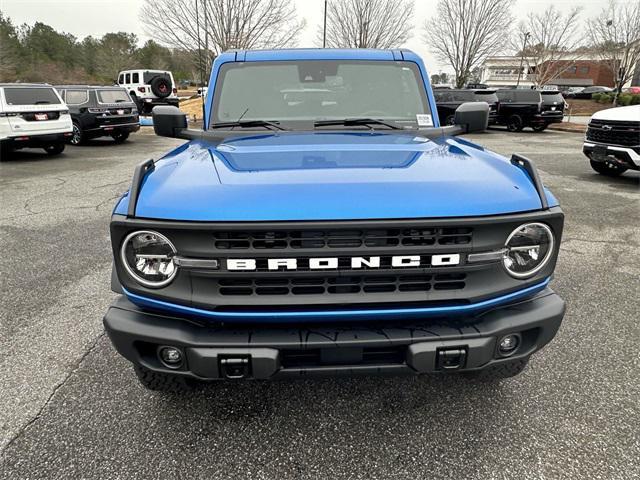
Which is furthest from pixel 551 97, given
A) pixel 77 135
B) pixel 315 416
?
pixel 315 416

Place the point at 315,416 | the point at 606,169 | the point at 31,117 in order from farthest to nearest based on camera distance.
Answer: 1. the point at 31,117
2. the point at 606,169
3. the point at 315,416

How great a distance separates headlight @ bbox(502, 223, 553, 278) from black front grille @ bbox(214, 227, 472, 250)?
0.26 meters

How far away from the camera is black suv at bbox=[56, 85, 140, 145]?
535 inches

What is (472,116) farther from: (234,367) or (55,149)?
(55,149)

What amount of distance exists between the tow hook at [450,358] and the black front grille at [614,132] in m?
7.69

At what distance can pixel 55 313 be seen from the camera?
11.5ft

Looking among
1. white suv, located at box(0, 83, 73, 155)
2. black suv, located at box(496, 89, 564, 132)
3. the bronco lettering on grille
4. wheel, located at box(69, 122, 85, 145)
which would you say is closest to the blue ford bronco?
the bronco lettering on grille

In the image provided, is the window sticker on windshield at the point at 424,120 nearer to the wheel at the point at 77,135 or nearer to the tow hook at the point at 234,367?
the tow hook at the point at 234,367

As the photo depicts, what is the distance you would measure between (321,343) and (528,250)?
980 mm

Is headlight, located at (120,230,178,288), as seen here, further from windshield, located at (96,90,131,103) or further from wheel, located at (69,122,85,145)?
wheel, located at (69,122,85,145)

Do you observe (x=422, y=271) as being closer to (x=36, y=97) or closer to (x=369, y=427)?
(x=369, y=427)

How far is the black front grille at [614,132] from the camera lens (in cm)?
758

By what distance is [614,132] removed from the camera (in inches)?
313

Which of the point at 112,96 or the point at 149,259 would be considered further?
the point at 112,96
